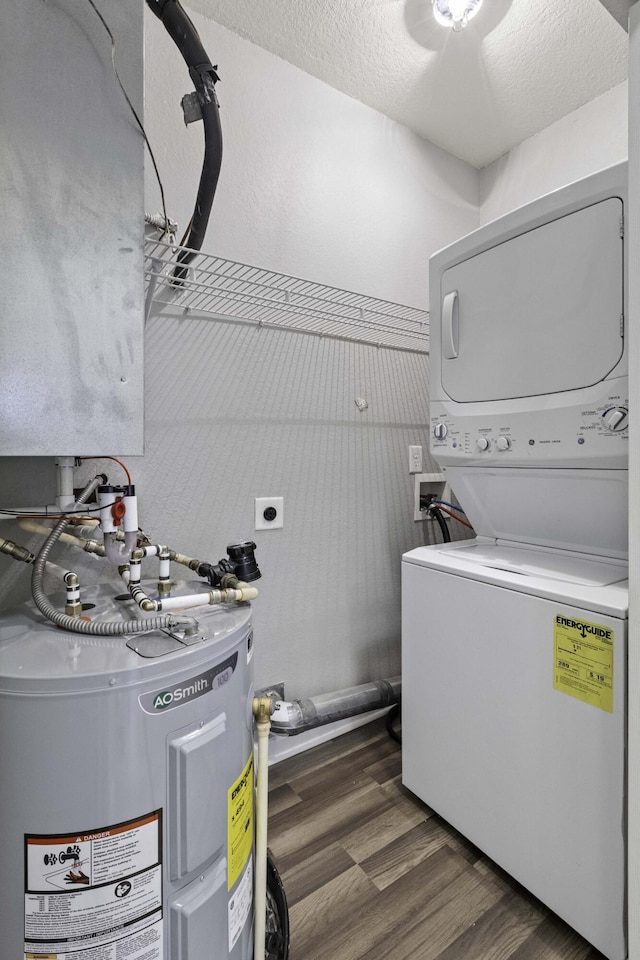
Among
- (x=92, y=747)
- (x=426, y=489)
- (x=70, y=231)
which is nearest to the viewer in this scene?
(x=92, y=747)

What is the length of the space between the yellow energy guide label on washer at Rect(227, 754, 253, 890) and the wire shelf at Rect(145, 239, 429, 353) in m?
1.18

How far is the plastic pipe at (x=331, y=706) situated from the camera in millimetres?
1499

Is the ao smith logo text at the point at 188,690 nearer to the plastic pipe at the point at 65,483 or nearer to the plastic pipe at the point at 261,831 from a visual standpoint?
the plastic pipe at the point at 261,831

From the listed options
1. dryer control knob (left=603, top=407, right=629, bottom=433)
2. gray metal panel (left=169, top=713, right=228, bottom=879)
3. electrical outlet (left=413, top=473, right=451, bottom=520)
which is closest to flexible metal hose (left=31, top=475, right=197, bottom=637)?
gray metal panel (left=169, top=713, right=228, bottom=879)

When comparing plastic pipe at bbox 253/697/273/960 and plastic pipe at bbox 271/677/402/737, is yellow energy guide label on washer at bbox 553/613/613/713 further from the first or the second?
plastic pipe at bbox 271/677/402/737

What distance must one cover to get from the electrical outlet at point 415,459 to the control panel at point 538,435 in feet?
1.57

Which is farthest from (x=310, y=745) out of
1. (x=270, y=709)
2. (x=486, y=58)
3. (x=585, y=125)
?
(x=585, y=125)

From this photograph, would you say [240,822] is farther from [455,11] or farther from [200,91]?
[455,11]

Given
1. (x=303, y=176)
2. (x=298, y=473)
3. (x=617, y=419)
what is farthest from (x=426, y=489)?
(x=303, y=176)

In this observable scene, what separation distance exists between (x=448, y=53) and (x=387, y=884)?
2559mm

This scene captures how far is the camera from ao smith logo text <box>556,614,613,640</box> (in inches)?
36.1

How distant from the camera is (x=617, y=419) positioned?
3.31ft

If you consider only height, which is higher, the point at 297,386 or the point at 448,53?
the point at 448,53

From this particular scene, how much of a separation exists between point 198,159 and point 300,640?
1638 mm
